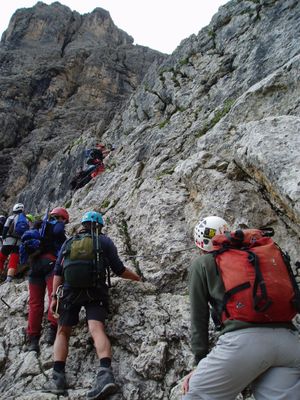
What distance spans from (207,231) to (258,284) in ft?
5.82

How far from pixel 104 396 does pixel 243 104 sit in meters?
9.32

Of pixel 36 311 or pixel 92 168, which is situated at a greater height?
pixel 92 168

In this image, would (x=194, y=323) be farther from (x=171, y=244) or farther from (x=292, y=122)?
(x=292, y=122)

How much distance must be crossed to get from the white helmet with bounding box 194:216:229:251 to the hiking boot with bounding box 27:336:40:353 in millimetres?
4175

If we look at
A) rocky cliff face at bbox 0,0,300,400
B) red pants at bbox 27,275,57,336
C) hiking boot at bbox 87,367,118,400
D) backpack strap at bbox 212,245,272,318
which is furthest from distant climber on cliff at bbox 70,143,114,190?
backpack strap at bbox 212,245,272,318

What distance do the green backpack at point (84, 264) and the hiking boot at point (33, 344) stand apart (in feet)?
6.63

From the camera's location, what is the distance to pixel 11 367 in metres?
7.34

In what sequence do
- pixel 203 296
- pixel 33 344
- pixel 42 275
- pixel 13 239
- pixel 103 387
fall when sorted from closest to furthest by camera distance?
pixel 203 296
pixel 103 387
pixel 33 344
pixel 42 275
pixel 13 239

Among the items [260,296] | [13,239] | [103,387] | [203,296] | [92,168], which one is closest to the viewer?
Answer: [260,296]

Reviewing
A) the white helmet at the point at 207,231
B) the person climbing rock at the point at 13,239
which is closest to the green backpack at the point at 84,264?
the white helmet at the point at 207,231

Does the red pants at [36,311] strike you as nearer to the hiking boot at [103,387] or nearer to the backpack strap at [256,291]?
the hiking boot at [103,387]

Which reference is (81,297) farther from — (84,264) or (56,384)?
(56,384)

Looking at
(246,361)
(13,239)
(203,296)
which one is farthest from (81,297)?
(13,239)

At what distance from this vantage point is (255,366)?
393 centimetres
